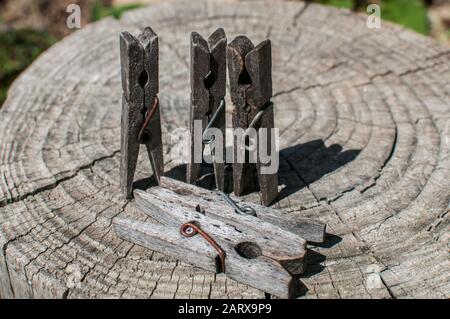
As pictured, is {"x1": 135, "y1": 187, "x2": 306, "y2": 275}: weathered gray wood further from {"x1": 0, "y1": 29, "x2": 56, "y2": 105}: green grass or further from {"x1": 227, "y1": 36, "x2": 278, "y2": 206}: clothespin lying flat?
{"x1": 0, "y1": 29, "x2": 56, "y2": 105}: green grass

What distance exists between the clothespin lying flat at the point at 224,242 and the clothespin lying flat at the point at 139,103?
0.23 metres

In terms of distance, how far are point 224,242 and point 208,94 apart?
66 centimetres

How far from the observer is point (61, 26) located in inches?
269

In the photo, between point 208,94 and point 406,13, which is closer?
point 208,94

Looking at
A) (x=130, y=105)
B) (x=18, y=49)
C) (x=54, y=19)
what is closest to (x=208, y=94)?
(x=130, y=105)

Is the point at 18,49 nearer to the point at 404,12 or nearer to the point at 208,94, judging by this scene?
the point at 404,12

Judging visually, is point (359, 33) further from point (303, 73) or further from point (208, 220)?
point (208, 220)

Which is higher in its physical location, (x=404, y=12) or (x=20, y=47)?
(x=404, y=12)

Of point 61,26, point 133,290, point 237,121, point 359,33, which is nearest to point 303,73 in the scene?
point 359,33

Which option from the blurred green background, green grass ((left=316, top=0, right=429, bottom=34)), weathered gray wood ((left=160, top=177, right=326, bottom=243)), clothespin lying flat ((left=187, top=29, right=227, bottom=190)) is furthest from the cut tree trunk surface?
green grass ((left=316, top=0, right=429, bottom=34))

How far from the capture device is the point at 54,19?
6.91 m

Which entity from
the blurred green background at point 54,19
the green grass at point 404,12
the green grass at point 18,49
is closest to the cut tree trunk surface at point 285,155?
the blurred green background at point 54,19

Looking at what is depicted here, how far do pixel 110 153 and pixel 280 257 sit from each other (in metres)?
1.17

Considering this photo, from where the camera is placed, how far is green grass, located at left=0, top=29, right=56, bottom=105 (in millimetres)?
5824
